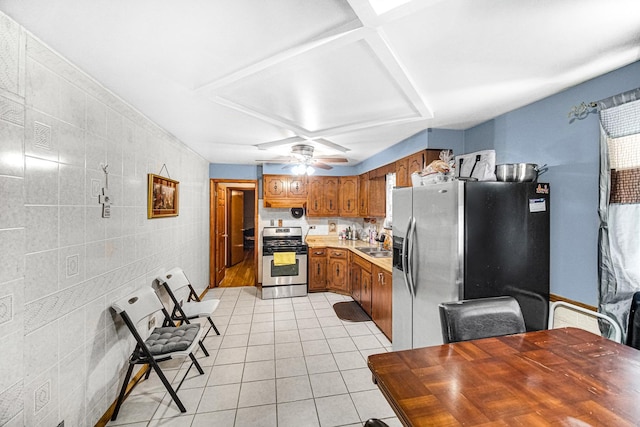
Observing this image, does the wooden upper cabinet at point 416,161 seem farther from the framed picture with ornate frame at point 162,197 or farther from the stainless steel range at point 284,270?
the framed picture with ornate frame at point 162,197

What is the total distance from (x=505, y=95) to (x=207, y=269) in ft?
15.8

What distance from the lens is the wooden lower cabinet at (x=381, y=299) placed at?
115 inches

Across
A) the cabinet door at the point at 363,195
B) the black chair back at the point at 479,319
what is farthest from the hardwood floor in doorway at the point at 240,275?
the black chair back at the point at 479,319

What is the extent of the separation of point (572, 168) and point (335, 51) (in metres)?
1.86

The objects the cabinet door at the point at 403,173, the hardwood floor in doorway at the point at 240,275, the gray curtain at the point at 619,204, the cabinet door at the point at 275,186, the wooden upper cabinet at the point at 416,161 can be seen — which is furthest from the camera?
the hardwood floor in doorway at the point at 240,275

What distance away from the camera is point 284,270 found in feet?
14.3

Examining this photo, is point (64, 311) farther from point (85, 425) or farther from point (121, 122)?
point (121, 122)

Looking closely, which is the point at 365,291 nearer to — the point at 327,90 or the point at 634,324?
the point at 634,324

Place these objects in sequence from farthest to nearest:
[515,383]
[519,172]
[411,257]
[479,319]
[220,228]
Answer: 1. [220,228]
2. [411,257]
3. [519,172]
4. [479,319]
5. [515,383]

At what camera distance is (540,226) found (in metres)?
1.95

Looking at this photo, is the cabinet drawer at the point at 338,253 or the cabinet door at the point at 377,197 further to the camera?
the cabinet drawer at the point at 338,253

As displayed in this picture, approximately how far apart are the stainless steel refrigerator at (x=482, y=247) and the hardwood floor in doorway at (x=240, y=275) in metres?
3.85

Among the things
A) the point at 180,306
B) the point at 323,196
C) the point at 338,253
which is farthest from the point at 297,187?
the point at 180,306

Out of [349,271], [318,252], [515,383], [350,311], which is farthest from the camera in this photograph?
[318,252]
